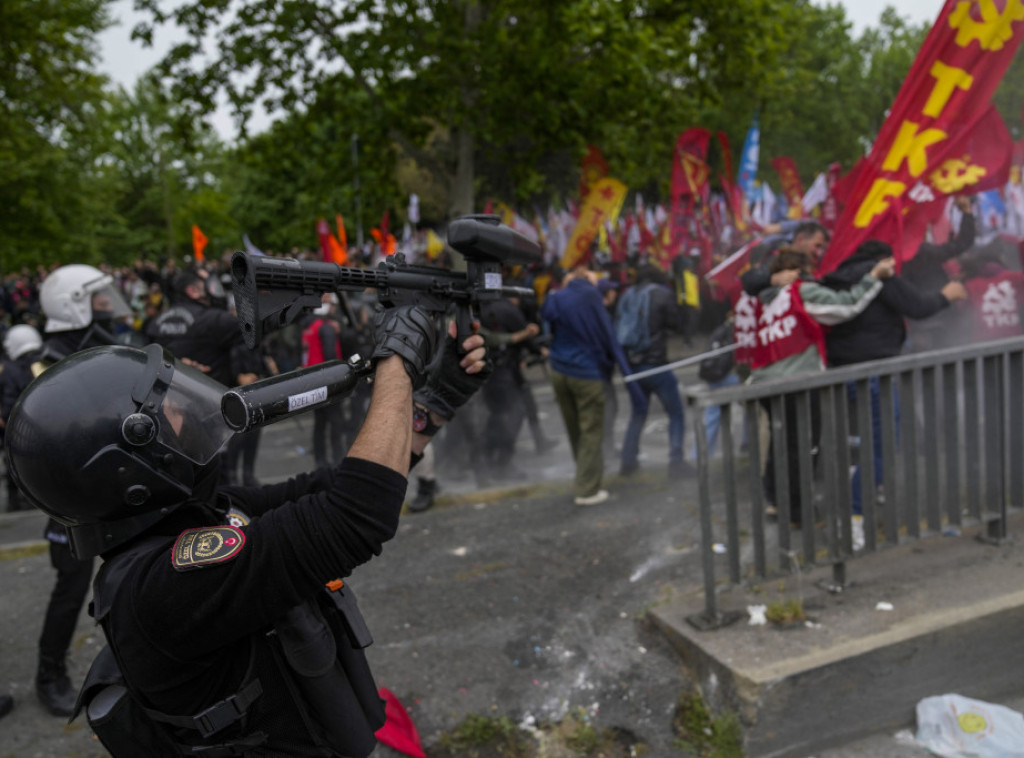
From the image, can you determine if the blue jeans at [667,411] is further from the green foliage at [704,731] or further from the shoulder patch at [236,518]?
the shoulder patch at [236,518]

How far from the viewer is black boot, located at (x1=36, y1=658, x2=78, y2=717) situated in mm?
3459

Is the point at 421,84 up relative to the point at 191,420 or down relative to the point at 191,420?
up

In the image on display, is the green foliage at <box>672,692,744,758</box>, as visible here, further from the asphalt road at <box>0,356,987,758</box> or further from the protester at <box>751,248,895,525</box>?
the protester at <box>751,248,895,525</box>

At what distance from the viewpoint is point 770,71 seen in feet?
44.0

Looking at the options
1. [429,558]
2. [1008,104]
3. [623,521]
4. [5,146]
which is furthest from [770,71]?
[5,146]

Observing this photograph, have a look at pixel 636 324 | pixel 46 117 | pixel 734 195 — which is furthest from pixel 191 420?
pixel 46 117

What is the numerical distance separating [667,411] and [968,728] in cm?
407

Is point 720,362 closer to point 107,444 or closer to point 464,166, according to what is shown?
point 107,444

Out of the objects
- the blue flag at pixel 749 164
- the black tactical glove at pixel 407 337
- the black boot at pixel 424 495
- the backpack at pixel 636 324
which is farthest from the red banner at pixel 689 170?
the black tactical glove at pixel 407 337

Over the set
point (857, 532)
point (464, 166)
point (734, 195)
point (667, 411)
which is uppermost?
point (464, 166)

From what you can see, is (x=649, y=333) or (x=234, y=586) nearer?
(x=234, y=586)

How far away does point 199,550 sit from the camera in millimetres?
1564

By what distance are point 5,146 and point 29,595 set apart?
1306 cm

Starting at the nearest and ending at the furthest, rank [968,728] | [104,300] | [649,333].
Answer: [968,728] → [104,300] → [649,333]
